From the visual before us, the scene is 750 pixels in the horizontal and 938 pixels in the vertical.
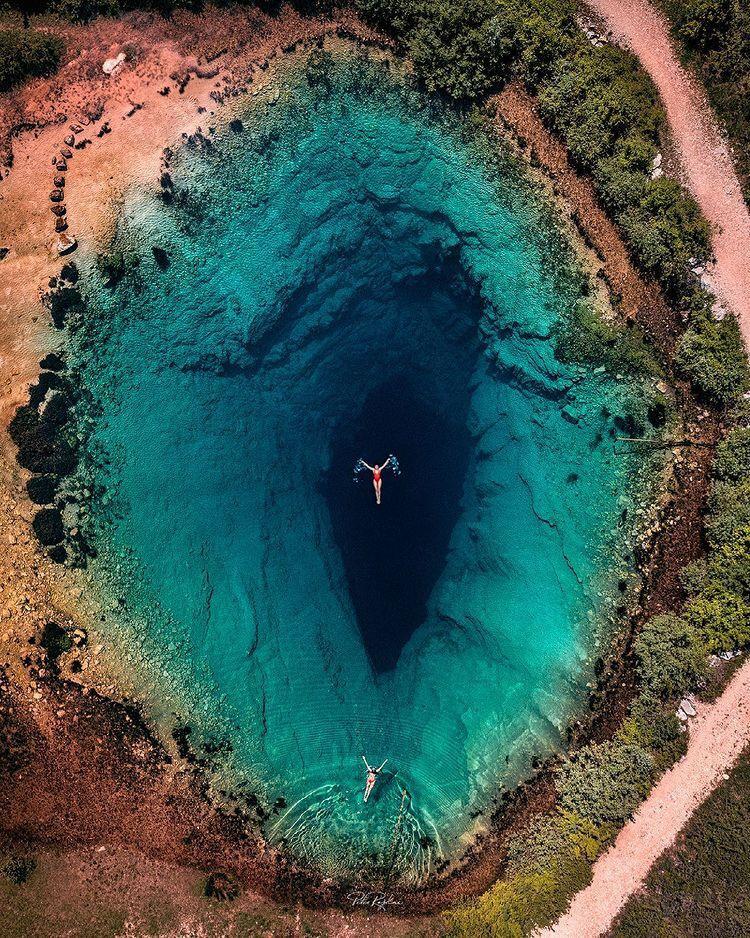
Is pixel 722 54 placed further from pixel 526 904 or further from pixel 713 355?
pixel 526 904

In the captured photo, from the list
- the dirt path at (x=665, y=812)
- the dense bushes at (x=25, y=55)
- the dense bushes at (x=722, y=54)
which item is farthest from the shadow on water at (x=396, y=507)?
the dense bushes at (x=25, y=55)

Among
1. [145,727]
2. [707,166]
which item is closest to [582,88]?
[707,166]

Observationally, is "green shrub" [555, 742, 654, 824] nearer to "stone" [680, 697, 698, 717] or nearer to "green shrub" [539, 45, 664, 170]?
"stone" [680, 697, 698, 717]

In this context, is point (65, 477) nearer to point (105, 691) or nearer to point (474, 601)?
point (105, 691)

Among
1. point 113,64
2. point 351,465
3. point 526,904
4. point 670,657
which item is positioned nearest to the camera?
point 526,904

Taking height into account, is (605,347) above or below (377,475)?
above

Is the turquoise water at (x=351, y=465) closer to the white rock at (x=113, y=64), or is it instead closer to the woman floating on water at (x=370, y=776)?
the woman floating on water at (x=370, y=776)
